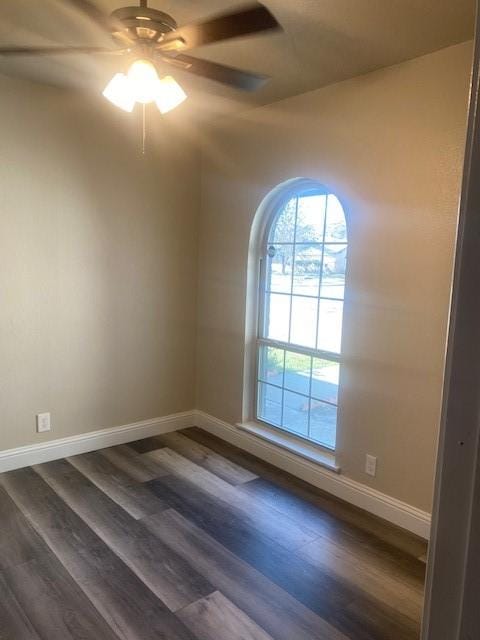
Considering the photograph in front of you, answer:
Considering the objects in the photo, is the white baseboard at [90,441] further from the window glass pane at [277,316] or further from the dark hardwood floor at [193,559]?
the window glass pane at [277,316]

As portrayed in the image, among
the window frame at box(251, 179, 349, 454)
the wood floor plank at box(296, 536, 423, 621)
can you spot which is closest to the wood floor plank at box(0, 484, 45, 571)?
the wood floor plank at box(296, 536, 423, 621)

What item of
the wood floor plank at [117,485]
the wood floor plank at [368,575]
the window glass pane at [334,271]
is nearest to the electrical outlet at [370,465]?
the wood floor plank at [368,575]

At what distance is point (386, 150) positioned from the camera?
8.87ft

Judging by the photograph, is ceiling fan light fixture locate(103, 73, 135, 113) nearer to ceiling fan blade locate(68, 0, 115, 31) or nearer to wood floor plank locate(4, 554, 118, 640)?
ceiling fan blade locate(68, 0, 115, 31)

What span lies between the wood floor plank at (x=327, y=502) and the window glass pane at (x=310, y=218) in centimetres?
164

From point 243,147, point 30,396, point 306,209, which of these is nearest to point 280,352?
point 306,209

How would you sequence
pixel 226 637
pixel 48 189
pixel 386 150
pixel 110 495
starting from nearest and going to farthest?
pixel 226 637
pixel 386 150
pixel 110 495
pixel 48 189

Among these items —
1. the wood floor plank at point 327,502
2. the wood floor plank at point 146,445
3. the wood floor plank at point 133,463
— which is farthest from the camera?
the wood floor plank at point 146,445

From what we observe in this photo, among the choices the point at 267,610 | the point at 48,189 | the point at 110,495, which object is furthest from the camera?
the point at 48,189

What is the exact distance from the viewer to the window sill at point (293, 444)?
3.19 m

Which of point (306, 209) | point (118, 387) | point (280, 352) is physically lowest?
point (118, 387)

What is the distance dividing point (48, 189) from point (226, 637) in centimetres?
279

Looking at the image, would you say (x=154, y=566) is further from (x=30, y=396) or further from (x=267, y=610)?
(x=30, y=396)

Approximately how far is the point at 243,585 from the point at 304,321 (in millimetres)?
1733
